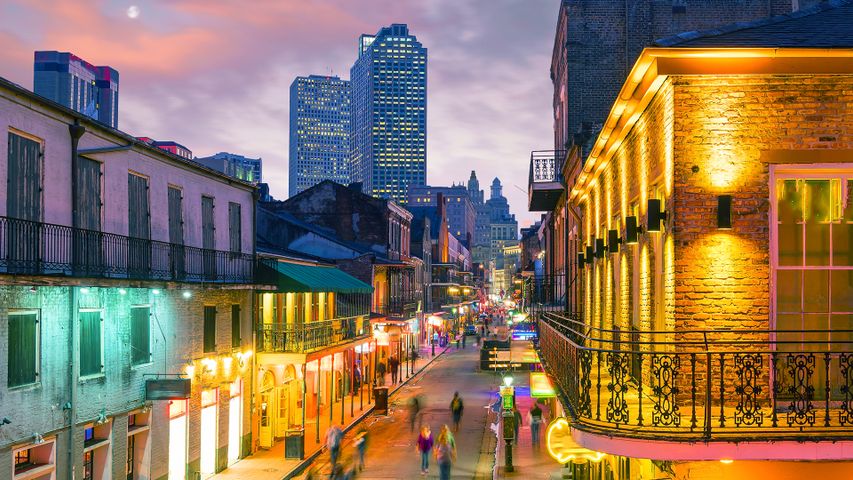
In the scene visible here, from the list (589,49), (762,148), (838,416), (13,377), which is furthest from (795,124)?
(589,49)

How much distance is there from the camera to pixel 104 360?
18203 mm

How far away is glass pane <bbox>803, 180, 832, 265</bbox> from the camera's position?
9.59 meters

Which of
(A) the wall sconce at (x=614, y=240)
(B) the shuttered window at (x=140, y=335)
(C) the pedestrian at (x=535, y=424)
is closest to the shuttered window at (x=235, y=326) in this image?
(B) the shuttered window at (x=140, y=335)

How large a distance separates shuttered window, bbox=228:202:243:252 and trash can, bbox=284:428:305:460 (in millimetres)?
6019

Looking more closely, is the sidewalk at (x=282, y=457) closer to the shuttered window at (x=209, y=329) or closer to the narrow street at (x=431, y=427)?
the narrow street at (x=431, y=427)

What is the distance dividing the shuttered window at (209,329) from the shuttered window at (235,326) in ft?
5.31

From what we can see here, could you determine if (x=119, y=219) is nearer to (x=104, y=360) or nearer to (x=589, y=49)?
(x=104, y=360)

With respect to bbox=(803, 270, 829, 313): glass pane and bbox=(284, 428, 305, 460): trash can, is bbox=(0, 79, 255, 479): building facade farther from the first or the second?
bbox=(803, 270, 829, 313): glass pane

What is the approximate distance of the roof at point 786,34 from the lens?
945 cm

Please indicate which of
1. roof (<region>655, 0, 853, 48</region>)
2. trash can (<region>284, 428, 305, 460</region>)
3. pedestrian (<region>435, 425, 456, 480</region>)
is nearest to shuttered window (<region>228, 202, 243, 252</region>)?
trash can (<region>284, 428, 305, 460</region>)

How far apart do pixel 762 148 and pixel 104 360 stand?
46.5 feet

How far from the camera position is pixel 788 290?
9.59m

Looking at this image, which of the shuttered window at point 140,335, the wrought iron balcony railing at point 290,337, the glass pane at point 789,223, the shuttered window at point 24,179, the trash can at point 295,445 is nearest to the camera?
the glass pane at point 789,223

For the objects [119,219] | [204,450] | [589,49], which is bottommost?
[204,450]
